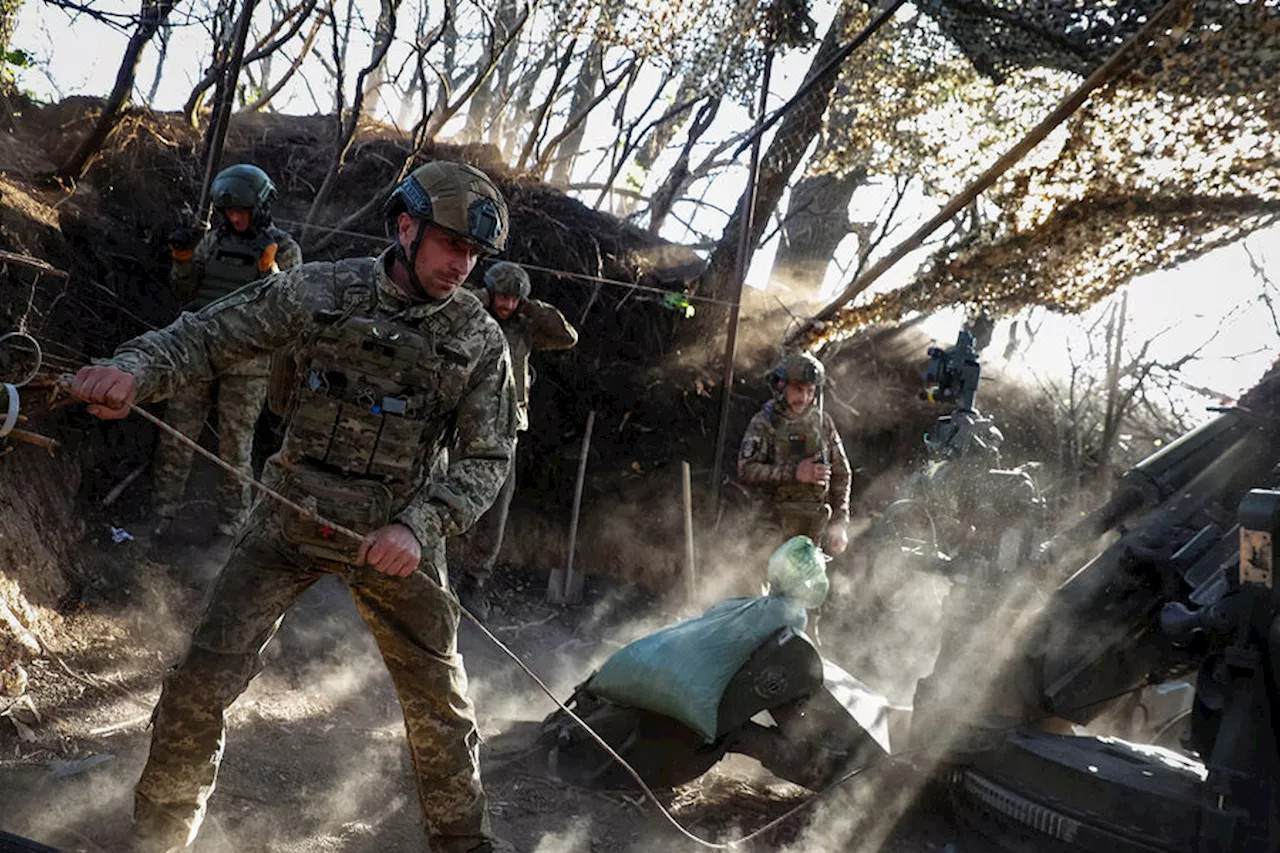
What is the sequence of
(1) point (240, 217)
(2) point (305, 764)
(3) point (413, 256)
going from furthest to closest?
(1) point (240, 217) < (2) point (305, 764) < (3) point (413, 256)

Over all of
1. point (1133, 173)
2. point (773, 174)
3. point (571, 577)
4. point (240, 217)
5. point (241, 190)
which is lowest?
point (571, 577)

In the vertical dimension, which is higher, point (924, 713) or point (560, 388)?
point (560, 388)

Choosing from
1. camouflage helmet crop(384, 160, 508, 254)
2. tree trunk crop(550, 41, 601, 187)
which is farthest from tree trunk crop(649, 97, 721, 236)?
camouflage helmet crop(384, 160, 508, 254)

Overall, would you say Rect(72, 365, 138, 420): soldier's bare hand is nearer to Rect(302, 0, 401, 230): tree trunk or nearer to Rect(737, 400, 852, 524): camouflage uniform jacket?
Rect(737, 400, 852, 524): camouflage uniform jacket

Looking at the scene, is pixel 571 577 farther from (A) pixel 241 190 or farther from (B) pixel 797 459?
(A) pixel 241 190

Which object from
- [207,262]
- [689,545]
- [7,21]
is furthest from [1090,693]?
[7,21]

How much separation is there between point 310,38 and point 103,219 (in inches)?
91.0

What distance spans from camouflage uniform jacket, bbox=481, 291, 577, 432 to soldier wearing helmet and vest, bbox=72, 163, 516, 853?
3.46 m

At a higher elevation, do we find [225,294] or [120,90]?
[120,90]

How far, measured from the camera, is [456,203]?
2.67 meters

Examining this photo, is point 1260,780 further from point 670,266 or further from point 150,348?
point 670,266

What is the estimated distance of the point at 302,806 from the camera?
3.54 m

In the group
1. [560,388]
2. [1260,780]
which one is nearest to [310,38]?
[560,388]

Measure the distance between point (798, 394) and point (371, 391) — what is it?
4119mm
